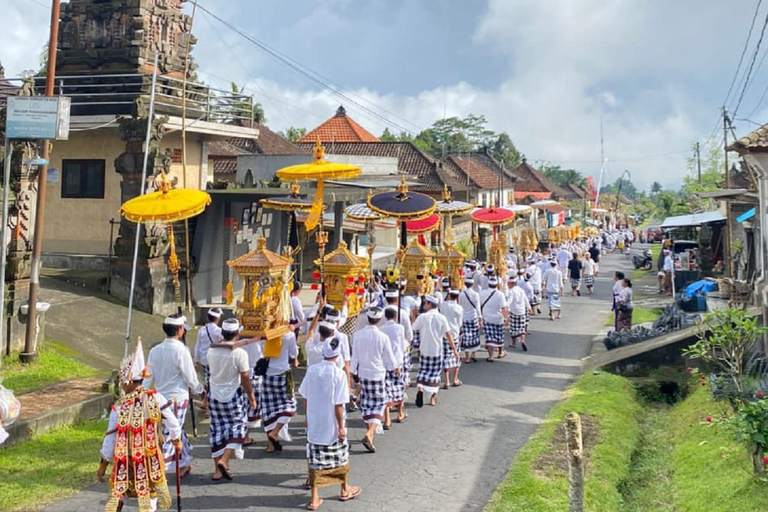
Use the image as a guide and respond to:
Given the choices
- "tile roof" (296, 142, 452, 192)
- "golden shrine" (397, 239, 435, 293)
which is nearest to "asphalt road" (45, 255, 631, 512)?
"golden shrine" (397, 239, 435, 293)

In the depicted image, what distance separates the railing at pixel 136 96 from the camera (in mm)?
17609

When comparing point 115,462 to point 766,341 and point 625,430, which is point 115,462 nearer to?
point 625,430

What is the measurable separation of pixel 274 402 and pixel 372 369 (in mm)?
1380

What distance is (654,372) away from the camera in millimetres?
13898

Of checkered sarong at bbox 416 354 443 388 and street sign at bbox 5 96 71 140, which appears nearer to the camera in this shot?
street sign at bbox 5 96 71 140

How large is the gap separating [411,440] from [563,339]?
9.50m

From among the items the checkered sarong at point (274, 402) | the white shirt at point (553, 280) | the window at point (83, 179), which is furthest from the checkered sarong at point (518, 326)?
the window at point (83, 179)

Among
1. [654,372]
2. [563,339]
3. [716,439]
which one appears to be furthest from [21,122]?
[563,339]

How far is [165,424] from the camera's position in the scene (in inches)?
272

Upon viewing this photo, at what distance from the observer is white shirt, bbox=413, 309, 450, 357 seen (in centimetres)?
1180

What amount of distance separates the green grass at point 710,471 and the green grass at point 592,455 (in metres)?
0.68

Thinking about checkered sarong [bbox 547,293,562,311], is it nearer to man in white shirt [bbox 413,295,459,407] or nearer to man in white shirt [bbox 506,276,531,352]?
man in white shirt [bbox 506,276,531,352]

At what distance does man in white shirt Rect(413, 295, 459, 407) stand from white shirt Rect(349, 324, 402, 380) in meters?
2.27

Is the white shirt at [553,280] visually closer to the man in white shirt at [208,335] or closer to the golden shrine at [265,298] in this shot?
the golden shrine at [265,298]
